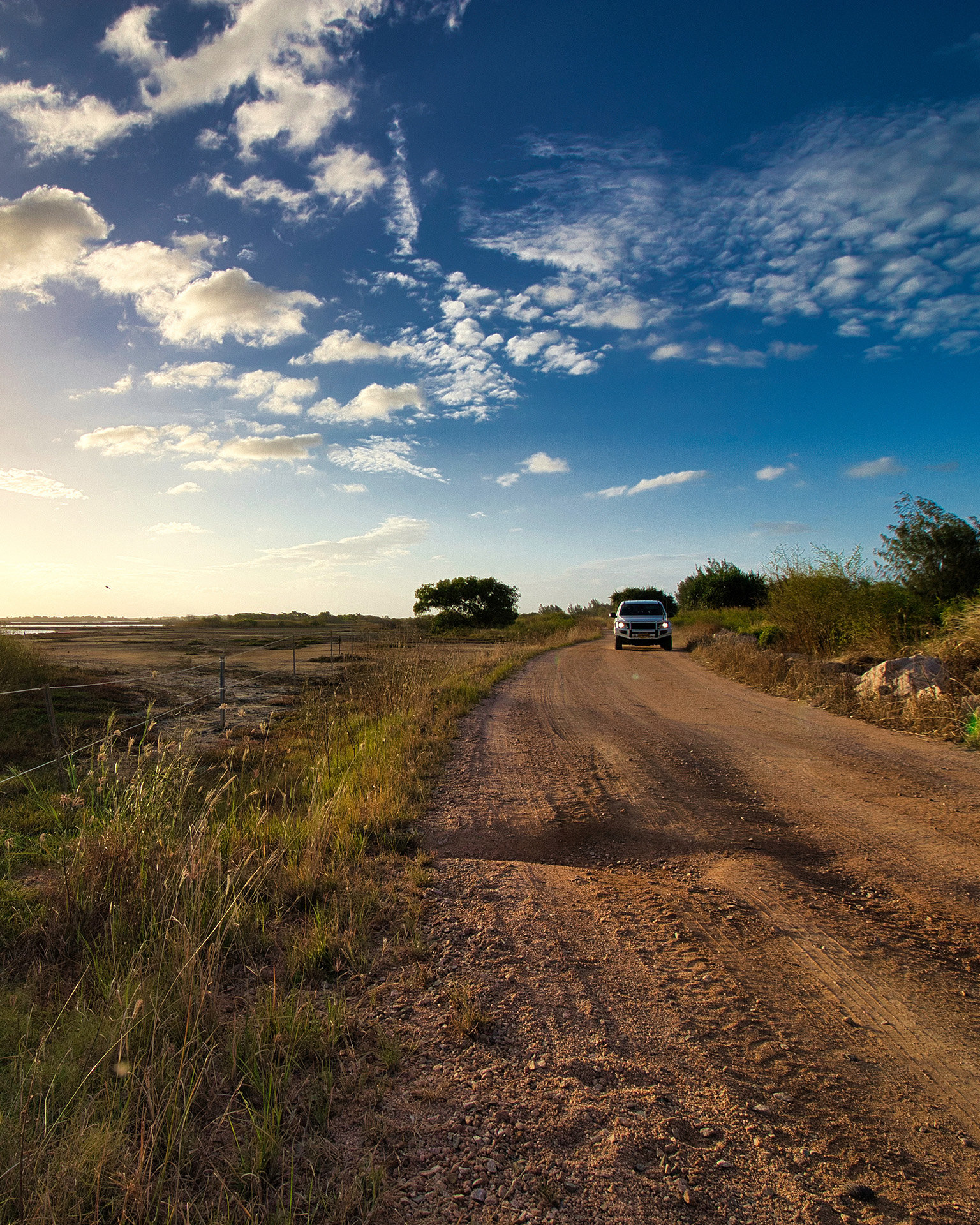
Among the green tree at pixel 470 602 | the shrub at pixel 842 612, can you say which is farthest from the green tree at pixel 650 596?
the shrub at pixel 842 612

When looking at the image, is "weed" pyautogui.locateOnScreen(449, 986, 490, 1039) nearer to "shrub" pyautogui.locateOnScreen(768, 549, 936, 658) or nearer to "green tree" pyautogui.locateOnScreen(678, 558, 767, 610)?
"shrub" pyautogui.locateOnScreen(768, 549, 936, 658)

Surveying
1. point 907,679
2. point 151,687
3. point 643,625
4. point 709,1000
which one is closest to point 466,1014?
point 709,1000

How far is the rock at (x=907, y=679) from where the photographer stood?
8.94 meters

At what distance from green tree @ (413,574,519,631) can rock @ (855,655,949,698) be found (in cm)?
4672

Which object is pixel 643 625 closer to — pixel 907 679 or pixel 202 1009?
pixel 907 679

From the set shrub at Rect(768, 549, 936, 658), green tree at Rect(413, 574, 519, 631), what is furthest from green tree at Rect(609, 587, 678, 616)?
shrub at Rect(768, 549, 936, 658)

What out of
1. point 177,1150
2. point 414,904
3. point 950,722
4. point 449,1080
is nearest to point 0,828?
point 414,904

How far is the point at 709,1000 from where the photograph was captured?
285cm

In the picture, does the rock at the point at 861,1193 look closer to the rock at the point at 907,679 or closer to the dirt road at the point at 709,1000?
the dirt road at the point at 709,1000

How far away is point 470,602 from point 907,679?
49.8 m

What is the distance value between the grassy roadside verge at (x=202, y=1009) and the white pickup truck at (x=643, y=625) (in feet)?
63.8

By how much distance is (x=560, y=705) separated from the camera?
11734 millimetres

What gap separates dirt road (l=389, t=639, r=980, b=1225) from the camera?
1.94 meters

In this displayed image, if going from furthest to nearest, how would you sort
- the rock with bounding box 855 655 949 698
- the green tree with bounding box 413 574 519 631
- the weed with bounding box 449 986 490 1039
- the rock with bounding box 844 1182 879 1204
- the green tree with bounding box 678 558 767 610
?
the green tree with bounding box 413 574 519 631 < the green tree with bounding box 678 558 767 610 < the rock with bounding box 855 655 949 698 < the weed with bounding box 449 986 490 1039 < the rock with bounding box 844 1182 879 1204
